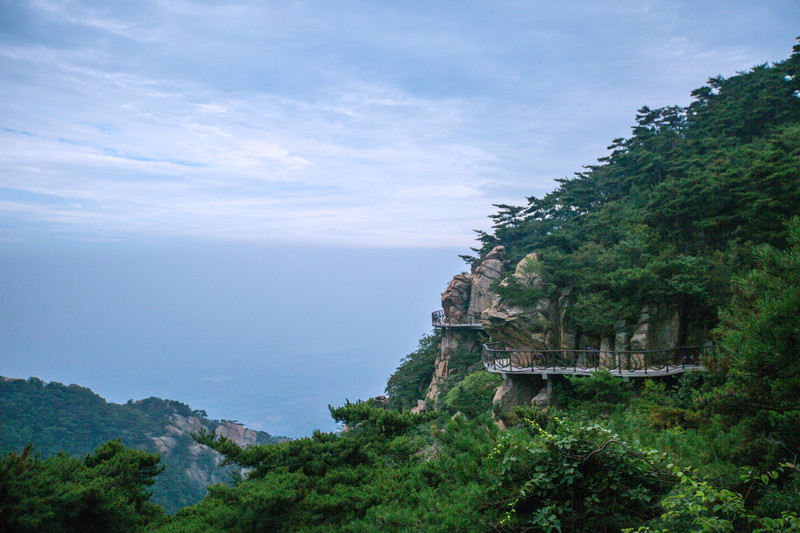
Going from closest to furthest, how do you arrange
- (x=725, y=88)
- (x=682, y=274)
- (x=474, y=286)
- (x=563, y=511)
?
(x=563, y=511) → (x=682, y=274) → (x=725, y=88) → (x=474, y=286)

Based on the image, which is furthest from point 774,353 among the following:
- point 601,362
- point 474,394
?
point 474,394

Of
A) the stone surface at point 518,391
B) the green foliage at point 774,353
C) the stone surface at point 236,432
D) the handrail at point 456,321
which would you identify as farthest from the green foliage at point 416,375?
the green foliage at point 774,353

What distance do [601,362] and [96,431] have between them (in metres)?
31.7

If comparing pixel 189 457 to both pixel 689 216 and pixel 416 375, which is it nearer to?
pixel 416 375

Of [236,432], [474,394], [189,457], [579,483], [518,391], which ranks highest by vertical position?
[579,483]

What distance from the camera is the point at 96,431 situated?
28.7m

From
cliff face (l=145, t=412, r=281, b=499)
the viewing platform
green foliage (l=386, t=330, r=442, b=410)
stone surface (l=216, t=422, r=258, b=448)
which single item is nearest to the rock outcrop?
the viewing platform

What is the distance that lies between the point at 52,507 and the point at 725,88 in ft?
85.0

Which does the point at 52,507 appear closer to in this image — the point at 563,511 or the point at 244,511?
the point at 244,511

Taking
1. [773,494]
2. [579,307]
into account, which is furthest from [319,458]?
[579,307]

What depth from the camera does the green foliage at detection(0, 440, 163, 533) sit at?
5.27m

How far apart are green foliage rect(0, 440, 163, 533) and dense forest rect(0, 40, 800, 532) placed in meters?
0.03

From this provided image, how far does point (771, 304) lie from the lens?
3371mm

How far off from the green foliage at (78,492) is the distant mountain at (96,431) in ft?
63.3
